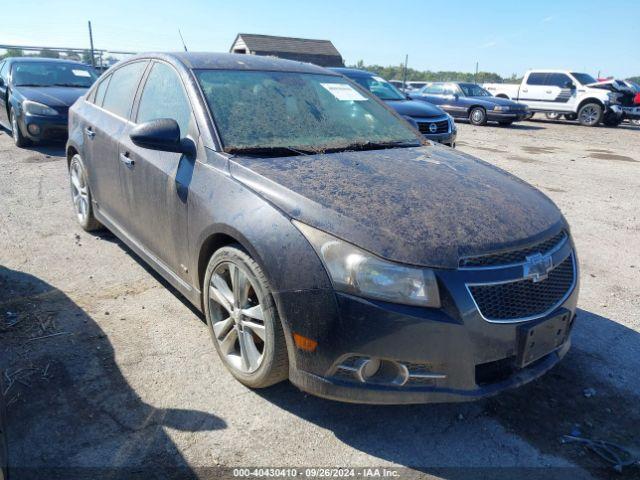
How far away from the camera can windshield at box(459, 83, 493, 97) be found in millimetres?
18516

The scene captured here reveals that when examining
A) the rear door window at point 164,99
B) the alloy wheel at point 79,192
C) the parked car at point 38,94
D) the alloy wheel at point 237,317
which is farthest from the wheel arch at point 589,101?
the alloy wheel at point 237,317

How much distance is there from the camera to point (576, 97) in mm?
18641

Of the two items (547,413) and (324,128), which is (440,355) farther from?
(324,128)

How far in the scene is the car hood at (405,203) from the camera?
2240 millimetres

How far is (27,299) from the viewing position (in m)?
3.68

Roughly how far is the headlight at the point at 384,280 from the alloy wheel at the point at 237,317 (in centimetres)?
53

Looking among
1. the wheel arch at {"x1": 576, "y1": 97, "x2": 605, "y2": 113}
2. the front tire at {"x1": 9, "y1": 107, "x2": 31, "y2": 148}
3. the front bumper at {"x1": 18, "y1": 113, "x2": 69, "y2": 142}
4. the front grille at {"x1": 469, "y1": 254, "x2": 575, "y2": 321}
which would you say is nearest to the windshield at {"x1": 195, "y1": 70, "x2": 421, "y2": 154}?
the front grille at {"x1": 469, "y1": 254, "x2": 575, "y2": 321}

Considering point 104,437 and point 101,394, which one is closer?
point 104,437

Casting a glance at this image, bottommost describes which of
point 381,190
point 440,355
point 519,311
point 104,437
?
point 104,437

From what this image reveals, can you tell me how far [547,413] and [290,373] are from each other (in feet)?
4.44

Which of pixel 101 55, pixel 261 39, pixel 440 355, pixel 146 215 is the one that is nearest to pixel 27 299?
pixel 146 215

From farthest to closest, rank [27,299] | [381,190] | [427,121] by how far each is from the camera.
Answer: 1. [427,121]
2. [27,299]
3. [381,190]

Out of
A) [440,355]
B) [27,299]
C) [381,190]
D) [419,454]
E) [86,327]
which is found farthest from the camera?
[27,299]

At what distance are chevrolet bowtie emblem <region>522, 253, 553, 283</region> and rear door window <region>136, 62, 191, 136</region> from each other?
2045 mm
